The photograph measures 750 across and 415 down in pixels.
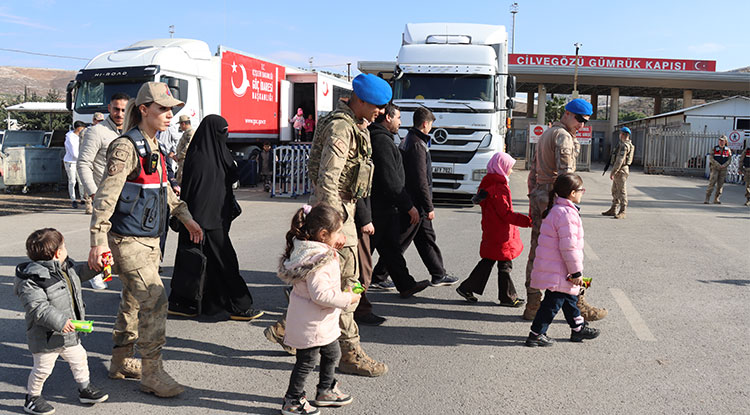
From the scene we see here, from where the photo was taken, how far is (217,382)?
→ 3.85 metres

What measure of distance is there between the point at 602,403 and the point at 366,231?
195cm

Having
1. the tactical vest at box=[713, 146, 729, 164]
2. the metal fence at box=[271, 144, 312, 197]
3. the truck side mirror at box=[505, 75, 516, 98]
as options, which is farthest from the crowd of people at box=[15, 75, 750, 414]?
the tactical vest at box=[713, 146, 729, 164]

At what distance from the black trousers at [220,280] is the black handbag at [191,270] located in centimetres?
6

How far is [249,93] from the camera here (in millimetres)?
17781

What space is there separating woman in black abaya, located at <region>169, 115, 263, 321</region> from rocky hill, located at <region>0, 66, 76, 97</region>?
138 m

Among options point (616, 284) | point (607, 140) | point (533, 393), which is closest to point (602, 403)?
point (533, 393)

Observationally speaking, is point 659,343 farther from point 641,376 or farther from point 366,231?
point 366,231

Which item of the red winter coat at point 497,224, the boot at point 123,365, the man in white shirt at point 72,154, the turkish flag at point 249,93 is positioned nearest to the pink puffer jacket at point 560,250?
the red winter coat at point 497,224

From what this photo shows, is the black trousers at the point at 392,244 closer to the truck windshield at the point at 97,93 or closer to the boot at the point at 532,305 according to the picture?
the boot at the point at 532,305

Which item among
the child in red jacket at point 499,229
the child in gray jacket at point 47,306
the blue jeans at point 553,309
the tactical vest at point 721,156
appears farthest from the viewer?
the tactical vest at point 721,156

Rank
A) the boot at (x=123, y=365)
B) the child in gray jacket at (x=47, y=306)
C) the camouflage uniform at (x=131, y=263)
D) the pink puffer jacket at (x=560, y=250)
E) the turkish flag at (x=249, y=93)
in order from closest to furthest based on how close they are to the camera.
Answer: the child in gray jacket at (x=47, y=306)
the camouflage uniform at (x=131, y=263)
the boot at (x=123, y=365)
the pink puffer jacket at (x=560, y=250)
the turkish flag at (x=249, y=93)

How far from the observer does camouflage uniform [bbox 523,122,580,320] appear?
198 inches

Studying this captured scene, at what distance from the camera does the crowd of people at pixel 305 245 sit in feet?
10.7

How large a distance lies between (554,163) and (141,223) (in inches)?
134
